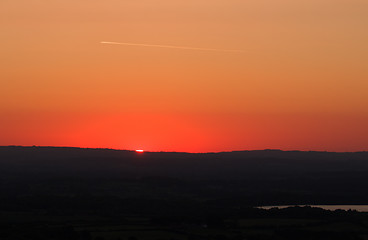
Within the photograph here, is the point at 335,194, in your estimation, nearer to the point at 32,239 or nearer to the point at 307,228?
the point at 307,228

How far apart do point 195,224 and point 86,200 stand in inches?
1788

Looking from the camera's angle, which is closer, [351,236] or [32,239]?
[32,239]

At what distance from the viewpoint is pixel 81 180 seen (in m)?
196

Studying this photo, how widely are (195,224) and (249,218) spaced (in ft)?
29.5

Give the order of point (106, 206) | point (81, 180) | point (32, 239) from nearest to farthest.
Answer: point (32, 239) < point (106, 206) < point (81, 180)

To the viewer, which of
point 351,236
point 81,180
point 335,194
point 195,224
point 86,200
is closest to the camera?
point 351,236

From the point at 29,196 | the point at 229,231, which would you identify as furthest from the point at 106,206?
the point at 229,231

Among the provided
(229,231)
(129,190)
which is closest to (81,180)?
(129,190)

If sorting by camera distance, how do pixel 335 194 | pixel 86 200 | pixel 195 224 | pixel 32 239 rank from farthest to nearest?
pixel 335 194
pixel 86 200
pixel 195 224
pixel 32 239

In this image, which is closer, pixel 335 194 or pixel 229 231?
pixel 229 231

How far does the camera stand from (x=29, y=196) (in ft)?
505

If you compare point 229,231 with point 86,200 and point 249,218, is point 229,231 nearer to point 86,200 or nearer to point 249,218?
point 249,218

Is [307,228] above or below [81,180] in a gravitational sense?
below

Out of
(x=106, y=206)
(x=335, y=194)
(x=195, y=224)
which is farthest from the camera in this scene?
(x=335, y=194)
